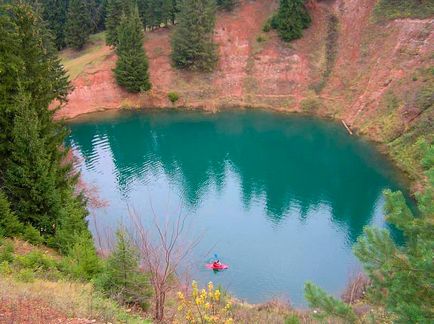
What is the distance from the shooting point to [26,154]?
21562 millimetres

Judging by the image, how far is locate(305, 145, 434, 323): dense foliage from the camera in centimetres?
1088

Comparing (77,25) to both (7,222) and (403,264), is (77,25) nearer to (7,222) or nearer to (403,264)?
(7,222)

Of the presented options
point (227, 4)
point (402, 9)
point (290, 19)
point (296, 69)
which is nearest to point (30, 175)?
point (296, 69)

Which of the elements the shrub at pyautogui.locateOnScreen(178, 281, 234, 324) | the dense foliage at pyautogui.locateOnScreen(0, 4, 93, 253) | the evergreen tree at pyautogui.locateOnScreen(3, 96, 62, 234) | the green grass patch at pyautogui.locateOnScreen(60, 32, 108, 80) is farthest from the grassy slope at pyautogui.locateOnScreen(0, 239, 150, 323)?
the green grass patch at pyautogui.locateOnScreen(60, 32, 108, 80)

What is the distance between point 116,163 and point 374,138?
1039 inches

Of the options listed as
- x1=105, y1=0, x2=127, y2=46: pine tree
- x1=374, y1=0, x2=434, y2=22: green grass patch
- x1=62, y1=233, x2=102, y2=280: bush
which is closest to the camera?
x1=62, y1=233, x2=102, y2=280: bush

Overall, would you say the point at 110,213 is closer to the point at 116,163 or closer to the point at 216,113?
the point at 116,163

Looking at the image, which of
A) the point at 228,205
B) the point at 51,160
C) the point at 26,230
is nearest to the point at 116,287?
the point at 26,230

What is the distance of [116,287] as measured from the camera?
15820mm

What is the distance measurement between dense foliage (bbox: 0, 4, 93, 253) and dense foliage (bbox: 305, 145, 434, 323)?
12396 mm

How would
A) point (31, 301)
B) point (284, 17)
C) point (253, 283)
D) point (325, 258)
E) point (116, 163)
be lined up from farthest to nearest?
point (284, 17), point (116, 163), point (325, 258), point (253, 283), point (31, 301)

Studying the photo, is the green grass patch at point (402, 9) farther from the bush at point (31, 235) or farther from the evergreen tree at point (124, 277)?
the evergreen tree at point (124, 277)

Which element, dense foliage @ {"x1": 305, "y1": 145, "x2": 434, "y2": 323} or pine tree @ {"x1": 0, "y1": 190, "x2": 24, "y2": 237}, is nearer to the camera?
dense foliage @ {"x1": 305, "y1": 145, "x2": 434, "y2": 323}

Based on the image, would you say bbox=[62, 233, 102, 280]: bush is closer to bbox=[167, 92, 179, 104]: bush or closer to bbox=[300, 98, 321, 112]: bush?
bbox=[167, 92, 179, 104]: bush
